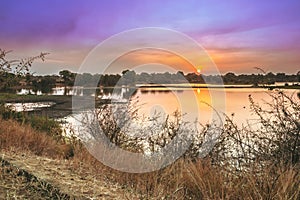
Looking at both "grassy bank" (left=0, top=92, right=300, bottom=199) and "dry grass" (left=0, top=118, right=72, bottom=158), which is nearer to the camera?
"grassy bank" (left=0, top=92, right=300, bottom=199)

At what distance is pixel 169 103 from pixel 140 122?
2.68 metres

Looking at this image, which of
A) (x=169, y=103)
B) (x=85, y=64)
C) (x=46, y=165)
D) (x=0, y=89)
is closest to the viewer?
(x=46, y=165)

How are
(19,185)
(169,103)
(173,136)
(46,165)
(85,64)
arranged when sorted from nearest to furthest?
(19,185), (46,165), (85,64), (173,136), (169,103)

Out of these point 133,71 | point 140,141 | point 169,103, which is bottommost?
point 140,141

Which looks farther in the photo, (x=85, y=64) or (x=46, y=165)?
(x=85, y=64)

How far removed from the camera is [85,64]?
6.25 metres

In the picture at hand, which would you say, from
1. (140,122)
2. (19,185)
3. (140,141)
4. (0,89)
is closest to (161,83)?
(140,122)

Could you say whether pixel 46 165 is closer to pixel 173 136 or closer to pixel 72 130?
pixel 173 136

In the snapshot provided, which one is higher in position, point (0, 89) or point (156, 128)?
point (0, 89)

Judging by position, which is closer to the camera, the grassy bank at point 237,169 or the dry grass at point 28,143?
the grassy bank at point 237,169

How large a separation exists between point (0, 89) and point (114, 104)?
2.97 metres

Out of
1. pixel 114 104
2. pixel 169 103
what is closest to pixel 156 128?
pixel 114 104

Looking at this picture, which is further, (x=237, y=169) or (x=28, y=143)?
(x=28, y=143)

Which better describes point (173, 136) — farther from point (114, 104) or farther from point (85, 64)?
point (85, 64)
